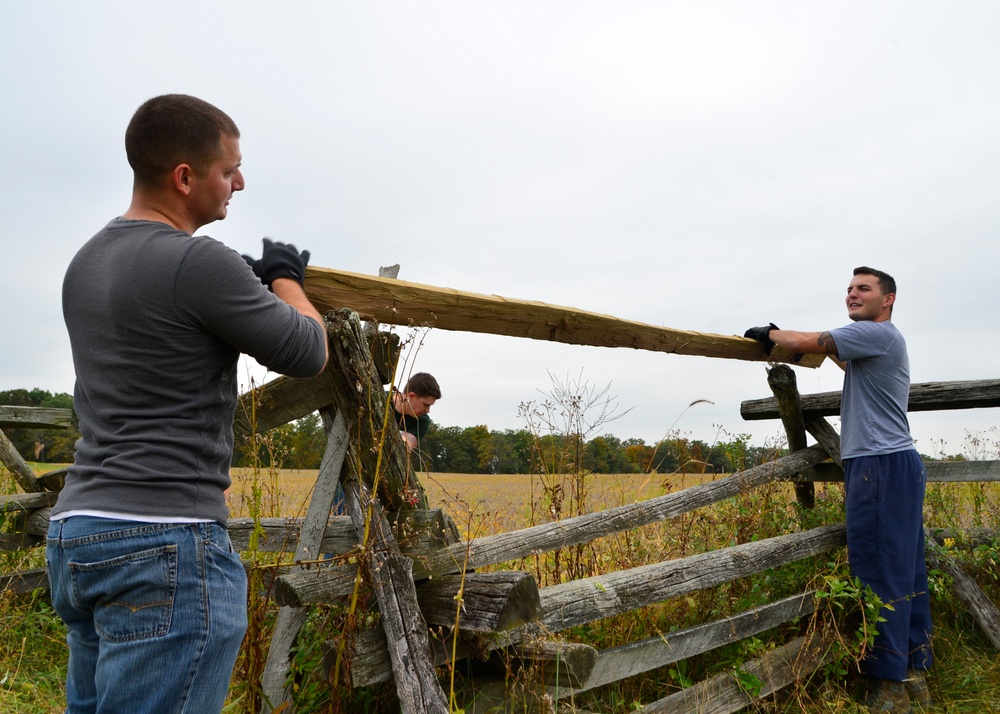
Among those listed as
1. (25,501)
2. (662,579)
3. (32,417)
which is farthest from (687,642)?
(32,417)

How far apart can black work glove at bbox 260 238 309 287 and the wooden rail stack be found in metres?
0.27

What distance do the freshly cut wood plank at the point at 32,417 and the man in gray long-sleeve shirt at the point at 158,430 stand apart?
434 cm

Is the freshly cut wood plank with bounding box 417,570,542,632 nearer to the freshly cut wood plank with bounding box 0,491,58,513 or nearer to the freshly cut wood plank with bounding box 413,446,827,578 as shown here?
the freshly cut wood plank with bounding box 413,446,827,578

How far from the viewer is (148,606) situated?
Result: 1.52 m

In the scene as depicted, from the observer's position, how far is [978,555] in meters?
5.21

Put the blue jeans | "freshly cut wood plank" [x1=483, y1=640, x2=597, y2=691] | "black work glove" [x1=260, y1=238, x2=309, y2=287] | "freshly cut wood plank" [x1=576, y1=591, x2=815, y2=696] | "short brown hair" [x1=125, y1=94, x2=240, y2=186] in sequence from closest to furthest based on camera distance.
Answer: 1. the blue jeans
2. "short brown hair" [x1=125, y1=94, x2=240, y2=186]
3. "black work glove" [x1=260, y1=238, x2=309, y2=287]
4. "freshly cut wood plank" [x1=483, y1=640, x2=597, y2=691]
5. "freshly cut wood plank" [x1=576, y1=591, x2=815, y2=696]

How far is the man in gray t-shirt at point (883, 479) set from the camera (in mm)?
4285

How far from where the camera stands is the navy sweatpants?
427 cm

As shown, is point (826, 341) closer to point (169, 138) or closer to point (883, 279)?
point (883, 279)

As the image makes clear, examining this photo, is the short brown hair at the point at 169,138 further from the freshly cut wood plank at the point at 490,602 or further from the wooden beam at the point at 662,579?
the wooden beam at the point at 662,579

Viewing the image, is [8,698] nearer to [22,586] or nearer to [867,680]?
[22,586]

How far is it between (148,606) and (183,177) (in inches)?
37.5

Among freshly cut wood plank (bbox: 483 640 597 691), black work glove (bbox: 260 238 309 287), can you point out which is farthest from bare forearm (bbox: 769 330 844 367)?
black work glove (bbox: 260 238 309 287)

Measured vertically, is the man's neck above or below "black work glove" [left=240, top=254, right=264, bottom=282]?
above
